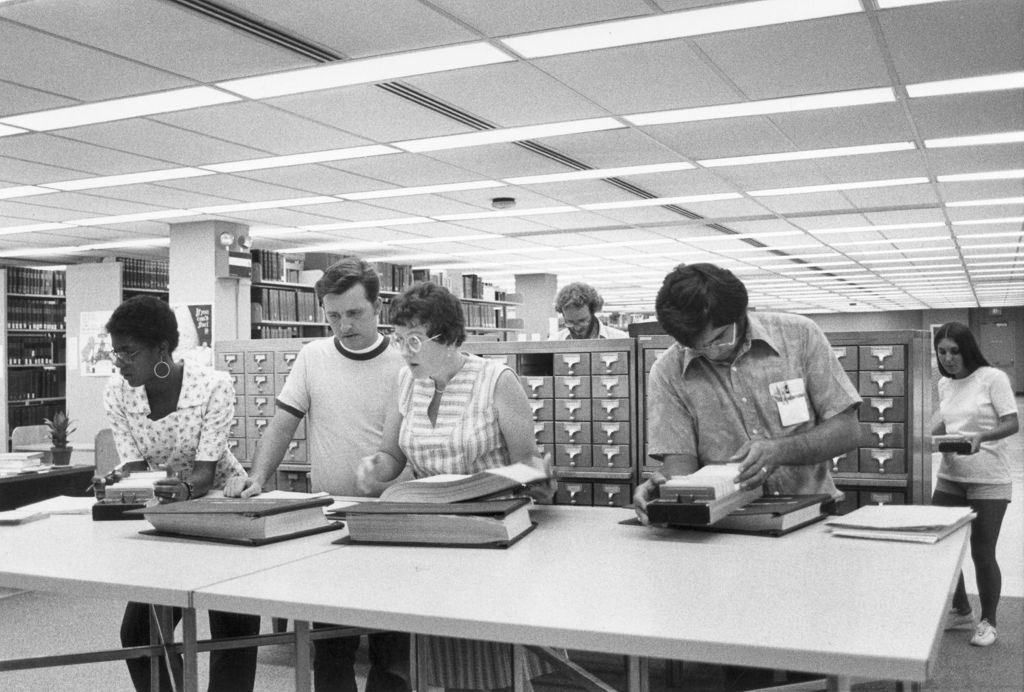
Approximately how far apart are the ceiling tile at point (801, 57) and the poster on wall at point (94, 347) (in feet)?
25.5

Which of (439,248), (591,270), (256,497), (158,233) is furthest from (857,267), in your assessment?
(256,497)

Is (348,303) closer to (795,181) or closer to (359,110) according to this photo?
(359,110)

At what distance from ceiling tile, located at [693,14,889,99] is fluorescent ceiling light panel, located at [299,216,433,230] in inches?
180

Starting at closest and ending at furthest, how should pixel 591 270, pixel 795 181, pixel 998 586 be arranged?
pixel 998 586, pixel 795 181, pixel 591 270

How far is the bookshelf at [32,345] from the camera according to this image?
10352 millimetres

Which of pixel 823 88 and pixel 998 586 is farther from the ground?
pixel 823 88

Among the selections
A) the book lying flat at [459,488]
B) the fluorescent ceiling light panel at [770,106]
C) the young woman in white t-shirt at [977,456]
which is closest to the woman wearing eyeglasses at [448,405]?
the book lying flat at [459,488]

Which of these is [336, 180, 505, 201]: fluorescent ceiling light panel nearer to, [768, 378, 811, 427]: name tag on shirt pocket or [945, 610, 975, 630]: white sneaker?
[945, 610, 975, 630]: white sneaker

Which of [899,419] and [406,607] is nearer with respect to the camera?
[406,607]

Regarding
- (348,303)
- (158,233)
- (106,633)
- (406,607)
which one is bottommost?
(106,633)

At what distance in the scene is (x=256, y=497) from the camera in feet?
6.81

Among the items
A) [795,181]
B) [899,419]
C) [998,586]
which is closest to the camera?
[899,419]

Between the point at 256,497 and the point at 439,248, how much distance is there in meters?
9.32

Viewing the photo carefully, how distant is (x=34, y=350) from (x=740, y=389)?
10.5 m
